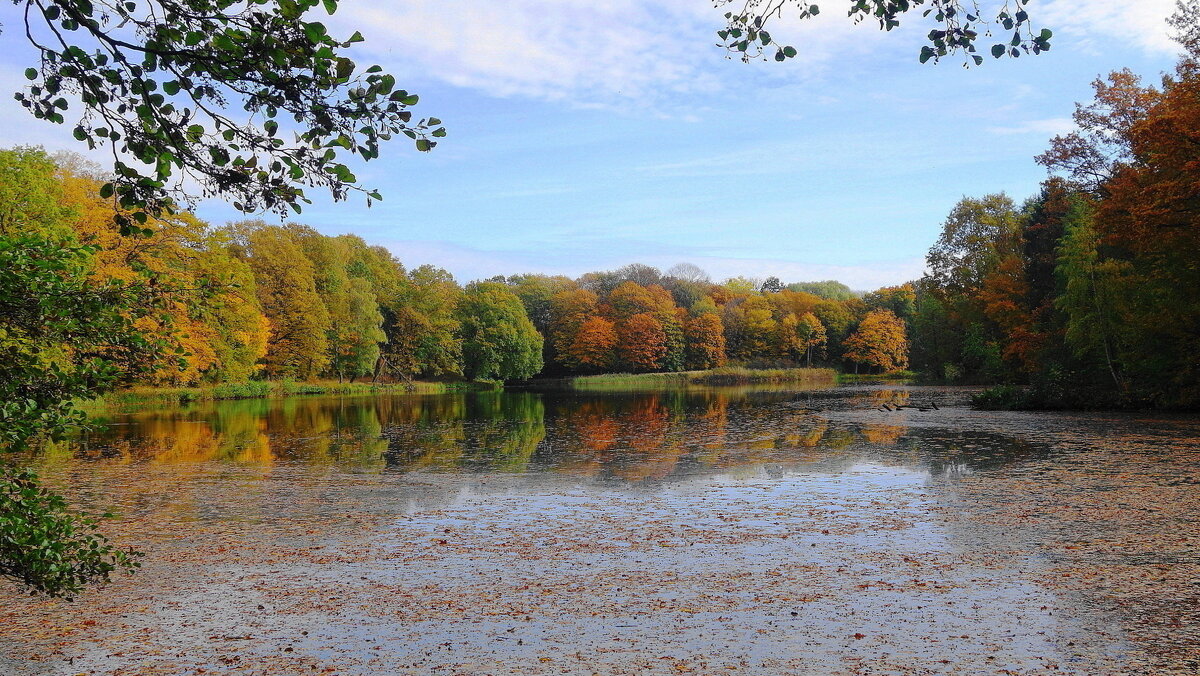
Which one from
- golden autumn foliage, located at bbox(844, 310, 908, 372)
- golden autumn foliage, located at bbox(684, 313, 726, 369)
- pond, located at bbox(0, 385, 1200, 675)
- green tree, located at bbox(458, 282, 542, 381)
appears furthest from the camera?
golden autumn foliage, located at bbox(684, 313, 726, 369)

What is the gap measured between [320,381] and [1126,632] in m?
53.9

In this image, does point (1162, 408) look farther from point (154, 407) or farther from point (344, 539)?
point (154, 407)

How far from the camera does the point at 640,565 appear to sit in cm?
780

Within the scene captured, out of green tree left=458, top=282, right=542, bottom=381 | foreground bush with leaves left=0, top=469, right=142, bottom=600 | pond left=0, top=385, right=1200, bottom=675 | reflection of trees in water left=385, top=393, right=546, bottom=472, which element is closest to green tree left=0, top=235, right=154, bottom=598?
foreground bush with leaves left=0, top=469, right=142, bottom=600

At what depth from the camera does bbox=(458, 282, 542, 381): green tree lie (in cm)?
6594

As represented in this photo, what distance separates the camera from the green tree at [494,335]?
216ft

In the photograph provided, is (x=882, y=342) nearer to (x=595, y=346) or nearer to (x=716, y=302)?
(x=716, y=302)

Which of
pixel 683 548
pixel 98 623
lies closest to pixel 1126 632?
pixel 683 548

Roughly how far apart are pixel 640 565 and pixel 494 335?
194 feet

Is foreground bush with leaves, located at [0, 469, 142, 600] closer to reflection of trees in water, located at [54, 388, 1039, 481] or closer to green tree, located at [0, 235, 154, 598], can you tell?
green tree, located at [0, 235, 154, 598]

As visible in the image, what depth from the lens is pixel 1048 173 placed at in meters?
34.3

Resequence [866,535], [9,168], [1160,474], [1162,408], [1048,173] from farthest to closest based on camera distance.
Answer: [1048,173] → [1162,408] → [9,168] → [1160,474] → [866,535]

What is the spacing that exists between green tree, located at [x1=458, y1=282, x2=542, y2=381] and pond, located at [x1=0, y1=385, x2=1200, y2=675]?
48392mm

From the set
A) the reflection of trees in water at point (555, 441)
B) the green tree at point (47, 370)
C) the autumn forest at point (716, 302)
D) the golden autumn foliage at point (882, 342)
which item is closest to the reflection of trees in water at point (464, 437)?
the reflection of trees in water at point (555, 441)
